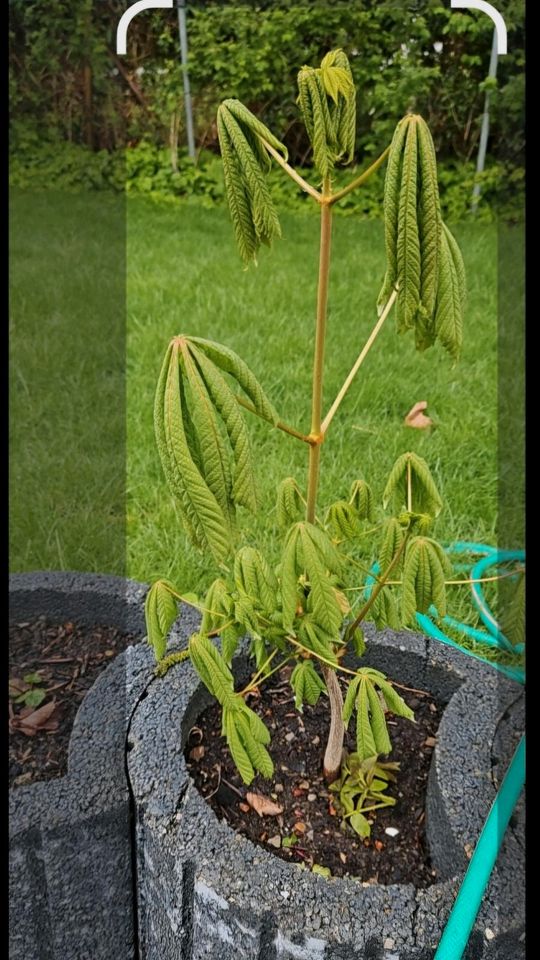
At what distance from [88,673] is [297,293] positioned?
1.91 metres

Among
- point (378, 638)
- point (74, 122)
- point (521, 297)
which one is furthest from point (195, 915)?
point (74, 122)

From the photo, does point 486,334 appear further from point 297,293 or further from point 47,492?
point 47,492

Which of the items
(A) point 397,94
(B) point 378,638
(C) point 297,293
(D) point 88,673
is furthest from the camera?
(A) point 397,94

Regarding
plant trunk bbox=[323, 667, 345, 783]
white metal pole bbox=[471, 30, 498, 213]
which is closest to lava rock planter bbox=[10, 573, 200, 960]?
plant trunk bbox=[323, 667, 345, 783]

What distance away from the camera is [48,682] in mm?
1316

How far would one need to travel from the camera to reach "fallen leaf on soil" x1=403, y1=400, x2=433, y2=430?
86.2 inches

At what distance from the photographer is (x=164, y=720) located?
3.36ft

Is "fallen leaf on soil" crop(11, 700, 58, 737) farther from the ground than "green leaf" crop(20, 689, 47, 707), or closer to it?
closer to it

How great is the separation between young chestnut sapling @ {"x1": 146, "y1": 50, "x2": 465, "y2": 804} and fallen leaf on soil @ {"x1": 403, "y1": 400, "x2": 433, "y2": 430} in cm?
123

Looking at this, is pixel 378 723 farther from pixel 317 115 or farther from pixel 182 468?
pixel 317 115

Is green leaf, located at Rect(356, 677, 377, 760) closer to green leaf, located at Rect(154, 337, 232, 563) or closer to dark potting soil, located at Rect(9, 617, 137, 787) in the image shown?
green leaf, located at Rect(154, 337, 232, 563)

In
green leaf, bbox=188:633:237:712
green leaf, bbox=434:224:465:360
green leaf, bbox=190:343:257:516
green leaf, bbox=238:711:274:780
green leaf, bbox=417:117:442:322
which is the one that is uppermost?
green leaf, bbox=417:117:442:322

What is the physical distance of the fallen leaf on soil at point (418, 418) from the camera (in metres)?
2.19

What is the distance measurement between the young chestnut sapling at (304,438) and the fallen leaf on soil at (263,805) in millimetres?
134
